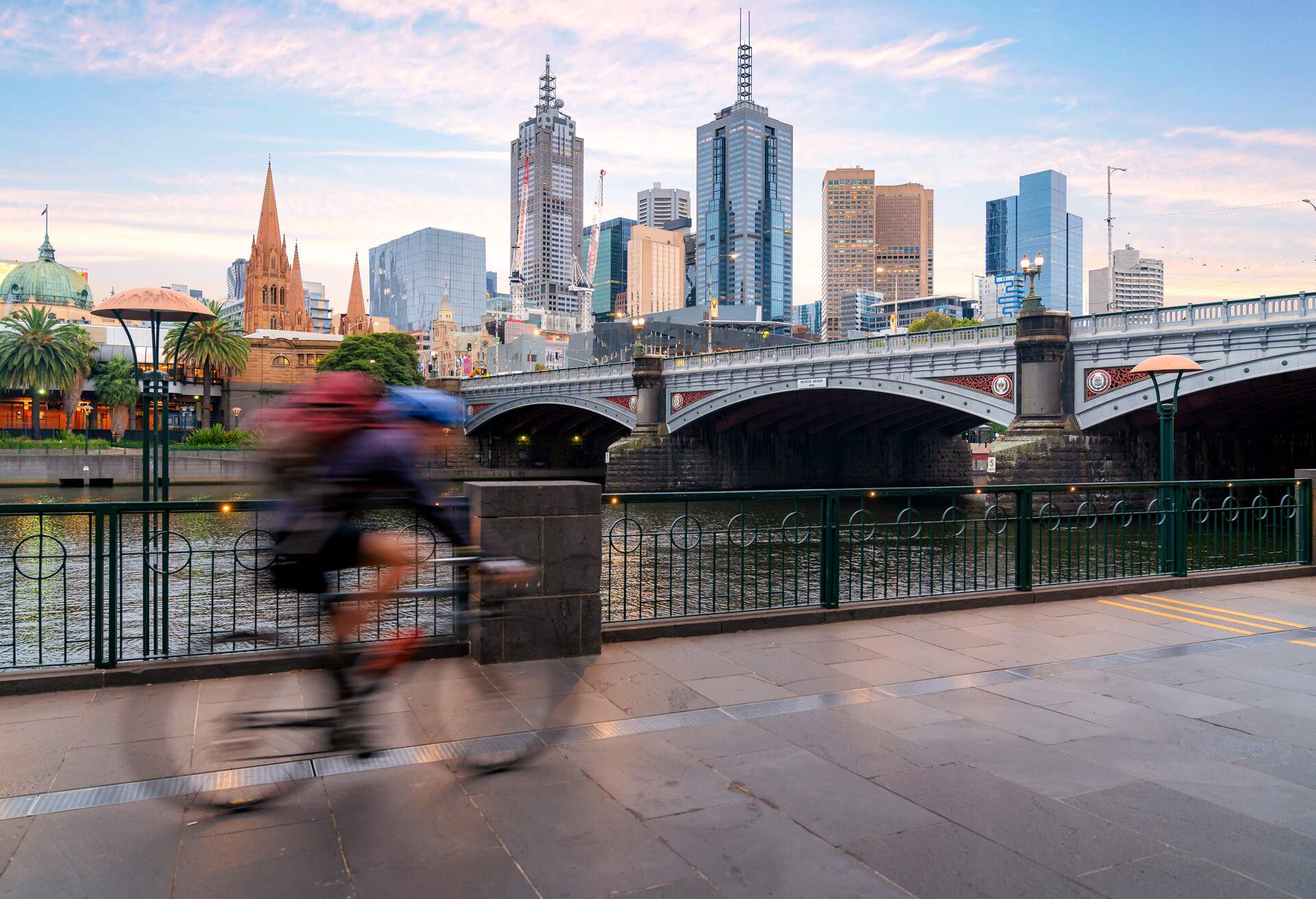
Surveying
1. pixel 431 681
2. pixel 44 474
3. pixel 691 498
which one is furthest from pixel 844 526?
Result: pixel 44 474

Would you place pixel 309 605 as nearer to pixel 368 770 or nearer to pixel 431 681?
pixel 368 770

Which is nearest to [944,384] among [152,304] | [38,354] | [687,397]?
[687,397]

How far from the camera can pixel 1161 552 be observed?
11.0 metres

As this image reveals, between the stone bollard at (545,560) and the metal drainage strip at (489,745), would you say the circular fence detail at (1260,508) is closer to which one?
the metal drainage strip at (489,745)

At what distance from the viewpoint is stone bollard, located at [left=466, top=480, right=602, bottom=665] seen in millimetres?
6297

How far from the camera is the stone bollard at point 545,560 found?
6.30m

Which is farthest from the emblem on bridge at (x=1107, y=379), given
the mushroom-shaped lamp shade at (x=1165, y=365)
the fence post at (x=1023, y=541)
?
the fence post at (x=1023, y=541)

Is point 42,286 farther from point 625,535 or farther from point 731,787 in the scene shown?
point 731,787

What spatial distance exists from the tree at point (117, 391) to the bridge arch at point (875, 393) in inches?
1973

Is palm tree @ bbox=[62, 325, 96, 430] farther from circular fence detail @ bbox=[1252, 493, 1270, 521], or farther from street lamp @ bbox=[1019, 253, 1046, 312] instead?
circular fence detail @ bbox=[1252, 493, 1270, 521]

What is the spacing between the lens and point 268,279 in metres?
114

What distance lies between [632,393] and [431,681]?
45113 mm

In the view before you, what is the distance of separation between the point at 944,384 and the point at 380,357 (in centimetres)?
5015

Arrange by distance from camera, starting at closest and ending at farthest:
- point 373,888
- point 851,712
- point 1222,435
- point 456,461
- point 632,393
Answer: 1. point 373,888
2. point 851,712
3. point 1222,435
4. point 632,393
5. point 456,461
